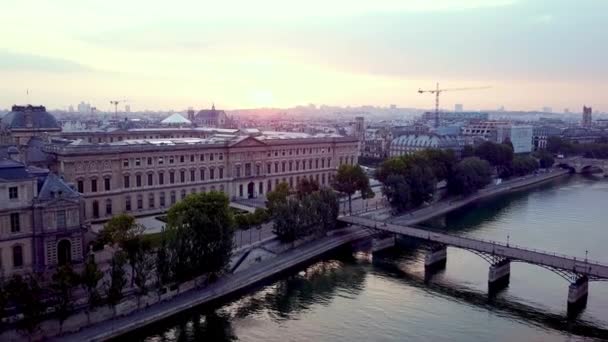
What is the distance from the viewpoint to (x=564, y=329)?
3916cm

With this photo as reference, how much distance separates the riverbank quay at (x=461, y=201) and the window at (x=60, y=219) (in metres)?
36.3

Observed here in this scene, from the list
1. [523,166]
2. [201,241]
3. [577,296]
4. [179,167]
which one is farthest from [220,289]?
[523,166]

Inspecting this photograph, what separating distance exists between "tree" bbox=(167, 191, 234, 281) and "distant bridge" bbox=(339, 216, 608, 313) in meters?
18.9

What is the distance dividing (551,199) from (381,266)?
49.6 meters

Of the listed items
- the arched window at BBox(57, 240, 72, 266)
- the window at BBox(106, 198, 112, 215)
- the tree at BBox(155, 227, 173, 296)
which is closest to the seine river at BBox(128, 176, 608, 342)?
the tree at BBox(155, 227, 173, 296)

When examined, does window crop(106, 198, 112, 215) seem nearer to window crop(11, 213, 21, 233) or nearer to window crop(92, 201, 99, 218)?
window crop(92, 201, 99, 218)

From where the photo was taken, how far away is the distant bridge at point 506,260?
42.9 m

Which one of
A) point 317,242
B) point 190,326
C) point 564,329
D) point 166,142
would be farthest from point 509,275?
point 166,142

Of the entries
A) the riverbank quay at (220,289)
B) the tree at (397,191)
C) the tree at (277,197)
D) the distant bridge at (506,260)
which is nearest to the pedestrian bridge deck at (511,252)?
the distant bridge at (506,260)

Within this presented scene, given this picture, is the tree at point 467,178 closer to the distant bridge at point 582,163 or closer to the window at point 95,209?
the distant bridge at point 582,163

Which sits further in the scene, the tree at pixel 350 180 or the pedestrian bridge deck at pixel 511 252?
the tree at pixel 350 180

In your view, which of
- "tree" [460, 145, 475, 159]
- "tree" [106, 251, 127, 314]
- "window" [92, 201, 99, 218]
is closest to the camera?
"tree" [106, 251, 127, 314]

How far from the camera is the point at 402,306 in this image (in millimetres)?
43250

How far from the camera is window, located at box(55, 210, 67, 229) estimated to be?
143ft
